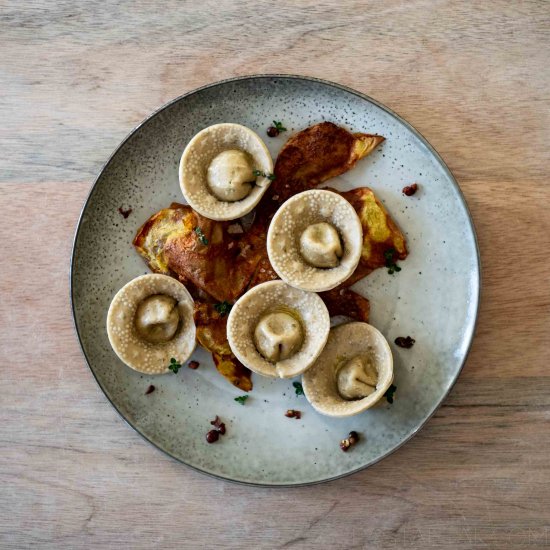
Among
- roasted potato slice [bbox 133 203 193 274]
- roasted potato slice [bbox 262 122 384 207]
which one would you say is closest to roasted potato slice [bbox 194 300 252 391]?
roasted potato slice [bbox 133 203 193 274]

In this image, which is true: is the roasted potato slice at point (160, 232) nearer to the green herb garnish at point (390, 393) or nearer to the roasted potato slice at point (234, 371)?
the roasted potato slice at point (234, 371)

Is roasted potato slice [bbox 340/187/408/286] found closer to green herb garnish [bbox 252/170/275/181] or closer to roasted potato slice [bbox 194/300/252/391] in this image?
green herb garnish [bbox 252/170/275/181]

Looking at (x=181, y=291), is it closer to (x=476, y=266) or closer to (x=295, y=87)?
(x=295, y=87)

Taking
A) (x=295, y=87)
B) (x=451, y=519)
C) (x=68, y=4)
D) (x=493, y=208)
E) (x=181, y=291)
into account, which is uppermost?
(x=68, y=4)

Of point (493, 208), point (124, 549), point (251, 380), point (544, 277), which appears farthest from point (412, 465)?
point (124, 549)

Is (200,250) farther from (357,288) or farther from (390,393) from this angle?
(390,393)
